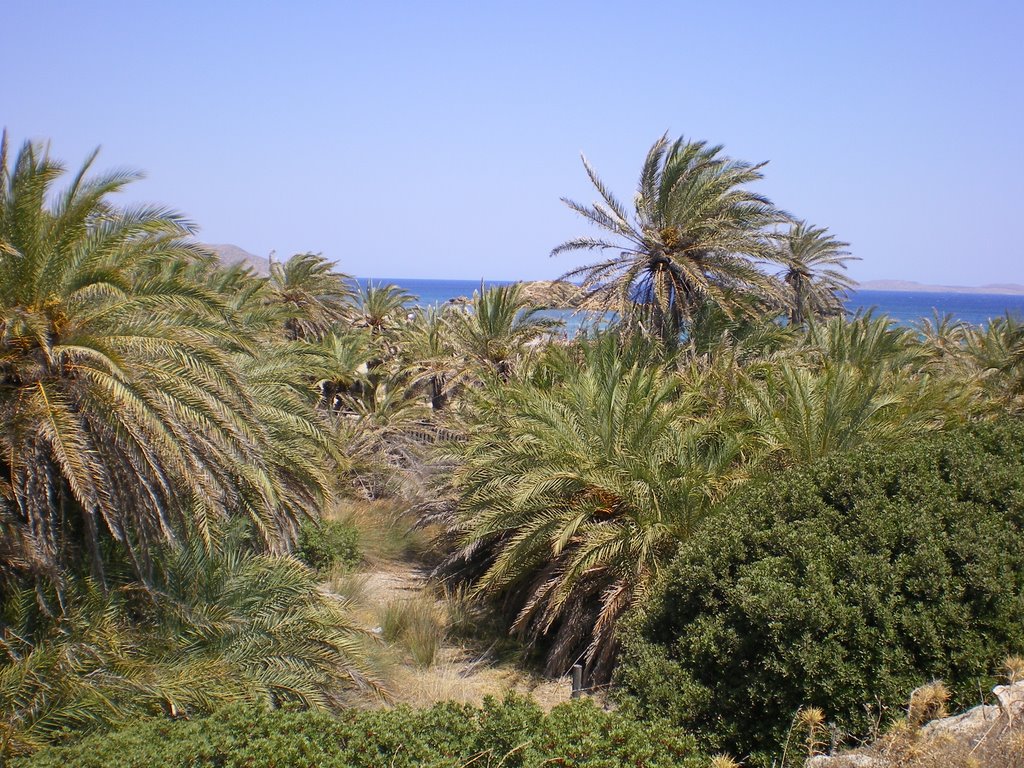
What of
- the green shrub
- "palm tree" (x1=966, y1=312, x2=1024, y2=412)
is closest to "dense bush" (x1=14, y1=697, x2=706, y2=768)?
the green shrub

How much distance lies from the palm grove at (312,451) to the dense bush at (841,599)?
0.08 meters

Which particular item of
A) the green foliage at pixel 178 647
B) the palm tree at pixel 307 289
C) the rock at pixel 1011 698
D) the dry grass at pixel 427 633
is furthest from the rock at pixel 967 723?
the palm tree at pixel 307 289

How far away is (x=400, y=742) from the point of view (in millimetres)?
5207

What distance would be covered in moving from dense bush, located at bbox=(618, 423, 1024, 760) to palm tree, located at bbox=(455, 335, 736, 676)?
1.73 meters

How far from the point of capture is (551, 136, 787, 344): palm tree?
562 inches

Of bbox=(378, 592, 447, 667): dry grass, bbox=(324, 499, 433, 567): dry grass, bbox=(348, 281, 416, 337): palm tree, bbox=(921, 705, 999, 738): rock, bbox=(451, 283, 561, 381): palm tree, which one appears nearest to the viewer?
bbox=(921, 705, 999, 738): rock

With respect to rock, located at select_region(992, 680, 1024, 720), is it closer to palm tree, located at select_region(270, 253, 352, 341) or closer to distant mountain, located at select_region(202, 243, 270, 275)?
distant mountain, located at select_region(202, 243, 270, 275)

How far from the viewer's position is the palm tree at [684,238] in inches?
562

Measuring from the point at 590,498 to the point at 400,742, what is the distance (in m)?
5.07

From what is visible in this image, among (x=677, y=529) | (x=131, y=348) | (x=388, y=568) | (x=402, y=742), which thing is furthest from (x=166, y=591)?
(x=388, y=568)

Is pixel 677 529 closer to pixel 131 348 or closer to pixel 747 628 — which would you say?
pixel 747 628

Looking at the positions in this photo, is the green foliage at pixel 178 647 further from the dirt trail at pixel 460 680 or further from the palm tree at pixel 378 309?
the palm tree at pixel 378 309

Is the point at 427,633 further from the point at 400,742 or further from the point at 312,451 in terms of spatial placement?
the point at 400,742

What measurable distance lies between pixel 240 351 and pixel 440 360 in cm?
879
